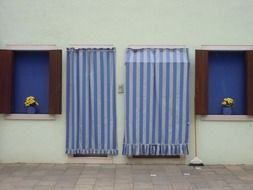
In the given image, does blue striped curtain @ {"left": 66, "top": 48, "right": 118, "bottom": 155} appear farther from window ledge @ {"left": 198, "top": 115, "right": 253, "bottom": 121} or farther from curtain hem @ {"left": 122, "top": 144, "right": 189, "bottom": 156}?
window ledge @ {"left": 198, "top": 115, "right": 253, "bottom": 121}

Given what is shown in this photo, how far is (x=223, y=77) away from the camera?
10.8m

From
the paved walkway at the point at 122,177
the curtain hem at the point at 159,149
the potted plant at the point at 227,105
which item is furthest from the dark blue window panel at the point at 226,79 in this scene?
the paved walkway at the point at 122,177

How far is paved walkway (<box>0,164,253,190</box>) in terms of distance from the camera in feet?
28.1

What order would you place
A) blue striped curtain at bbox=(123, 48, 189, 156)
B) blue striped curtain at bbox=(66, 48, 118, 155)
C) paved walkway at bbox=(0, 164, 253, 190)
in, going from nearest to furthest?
paved walkway at bbox=(0, 164, 253, 190) → blue striped curtain at bbox=(123, 48, 189, 156) → blue striped curtain at bbox=(66, 48, 118, 155)

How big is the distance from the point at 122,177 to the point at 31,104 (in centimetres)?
287

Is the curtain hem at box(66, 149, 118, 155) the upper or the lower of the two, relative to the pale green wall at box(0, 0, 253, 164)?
lower

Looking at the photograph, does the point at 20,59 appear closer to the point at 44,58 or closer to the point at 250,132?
the point at 44,58

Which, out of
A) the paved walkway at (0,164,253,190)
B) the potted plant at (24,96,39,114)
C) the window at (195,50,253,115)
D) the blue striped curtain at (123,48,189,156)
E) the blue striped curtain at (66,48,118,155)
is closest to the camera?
the paved walkway at (0,164,253,190)

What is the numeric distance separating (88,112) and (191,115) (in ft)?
7.71

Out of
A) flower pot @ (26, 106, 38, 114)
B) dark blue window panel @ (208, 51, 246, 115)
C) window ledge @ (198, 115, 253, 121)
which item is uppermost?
dark blue window panel @ (208, 51, 246, 115)

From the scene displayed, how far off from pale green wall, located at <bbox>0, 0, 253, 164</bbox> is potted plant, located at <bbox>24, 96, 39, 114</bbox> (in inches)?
11.9

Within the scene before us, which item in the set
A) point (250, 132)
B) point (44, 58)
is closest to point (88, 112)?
point (44, 58)

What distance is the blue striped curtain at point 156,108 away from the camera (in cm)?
1041

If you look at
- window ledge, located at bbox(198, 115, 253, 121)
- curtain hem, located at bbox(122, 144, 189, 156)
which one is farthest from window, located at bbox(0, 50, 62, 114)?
window ledge, located at bbox(198, 115, 253, 121)
